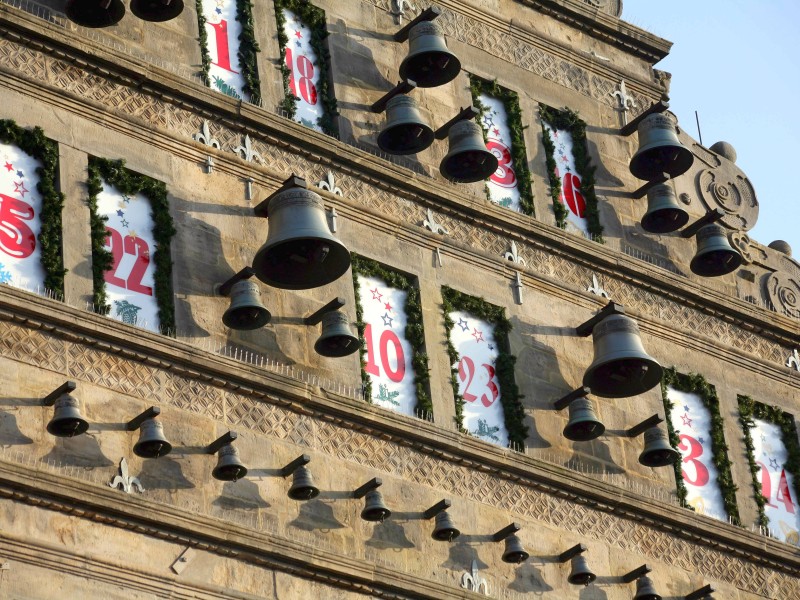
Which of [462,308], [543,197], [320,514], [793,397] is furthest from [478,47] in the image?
[320,514]

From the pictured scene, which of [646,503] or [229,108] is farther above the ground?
[229,108]

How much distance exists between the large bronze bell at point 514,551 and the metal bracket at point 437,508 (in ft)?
2.71

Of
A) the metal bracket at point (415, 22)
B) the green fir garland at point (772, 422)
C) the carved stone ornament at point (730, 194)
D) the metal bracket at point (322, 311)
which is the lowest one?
the metal bracket at point (322, 311)

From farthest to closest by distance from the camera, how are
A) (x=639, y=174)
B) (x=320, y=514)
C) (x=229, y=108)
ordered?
(x=639, y=174) → (x=229, y=108) → (x=320, y=514)

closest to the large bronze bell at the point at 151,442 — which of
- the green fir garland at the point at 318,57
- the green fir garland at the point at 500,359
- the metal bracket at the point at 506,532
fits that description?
the metal bracket at the point at 506,532

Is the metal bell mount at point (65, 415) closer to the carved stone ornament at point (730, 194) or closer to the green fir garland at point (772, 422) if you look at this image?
the green fir garland at point (772, 422)

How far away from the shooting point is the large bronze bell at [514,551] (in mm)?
24438

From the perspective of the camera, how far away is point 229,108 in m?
25.5

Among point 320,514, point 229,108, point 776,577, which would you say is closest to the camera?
point 320,514

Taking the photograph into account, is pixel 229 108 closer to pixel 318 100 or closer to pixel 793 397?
pixel 318 100

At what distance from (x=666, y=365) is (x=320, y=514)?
629 cm

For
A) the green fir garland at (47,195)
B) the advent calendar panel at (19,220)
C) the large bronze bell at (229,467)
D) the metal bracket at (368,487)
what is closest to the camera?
the large bronze bell at (229,467)

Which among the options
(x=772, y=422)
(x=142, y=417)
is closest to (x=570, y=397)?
(x=772, y=422)

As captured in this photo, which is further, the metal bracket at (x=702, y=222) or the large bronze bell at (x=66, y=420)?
the metal bracket at (x=702, y=222)
